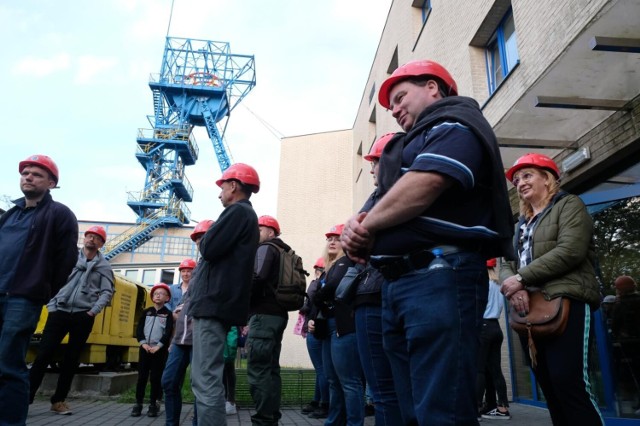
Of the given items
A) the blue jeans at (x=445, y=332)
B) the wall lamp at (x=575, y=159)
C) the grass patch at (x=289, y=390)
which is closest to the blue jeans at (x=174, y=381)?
the grass patch at (x=289, y=390)

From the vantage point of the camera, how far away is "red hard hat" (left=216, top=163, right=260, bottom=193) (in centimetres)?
416

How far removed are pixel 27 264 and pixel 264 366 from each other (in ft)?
6.92

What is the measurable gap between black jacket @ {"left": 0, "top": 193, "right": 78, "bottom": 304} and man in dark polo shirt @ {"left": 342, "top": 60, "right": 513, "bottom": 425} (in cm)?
291

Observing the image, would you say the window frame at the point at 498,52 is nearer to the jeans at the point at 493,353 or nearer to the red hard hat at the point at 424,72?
the jeans at the point at 493,353

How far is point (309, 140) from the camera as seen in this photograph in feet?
80.3

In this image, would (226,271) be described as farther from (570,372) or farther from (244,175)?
(570,372)

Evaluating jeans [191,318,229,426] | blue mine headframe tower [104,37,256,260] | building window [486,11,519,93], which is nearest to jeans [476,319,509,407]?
jeans [191,318,229,426]

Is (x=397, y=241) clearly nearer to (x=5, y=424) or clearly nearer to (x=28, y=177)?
(x=5, y=424)

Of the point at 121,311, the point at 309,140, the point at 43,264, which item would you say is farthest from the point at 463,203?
the point at 309,140

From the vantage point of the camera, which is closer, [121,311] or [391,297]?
[391,297]

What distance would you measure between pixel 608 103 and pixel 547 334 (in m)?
4.00

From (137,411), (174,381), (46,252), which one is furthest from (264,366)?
(137,411)

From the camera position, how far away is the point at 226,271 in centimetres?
353

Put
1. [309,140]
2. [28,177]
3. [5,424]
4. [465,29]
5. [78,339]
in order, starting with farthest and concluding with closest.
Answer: [309,140] < [465,29] < [78,339] < [28,177] < [5,424]
